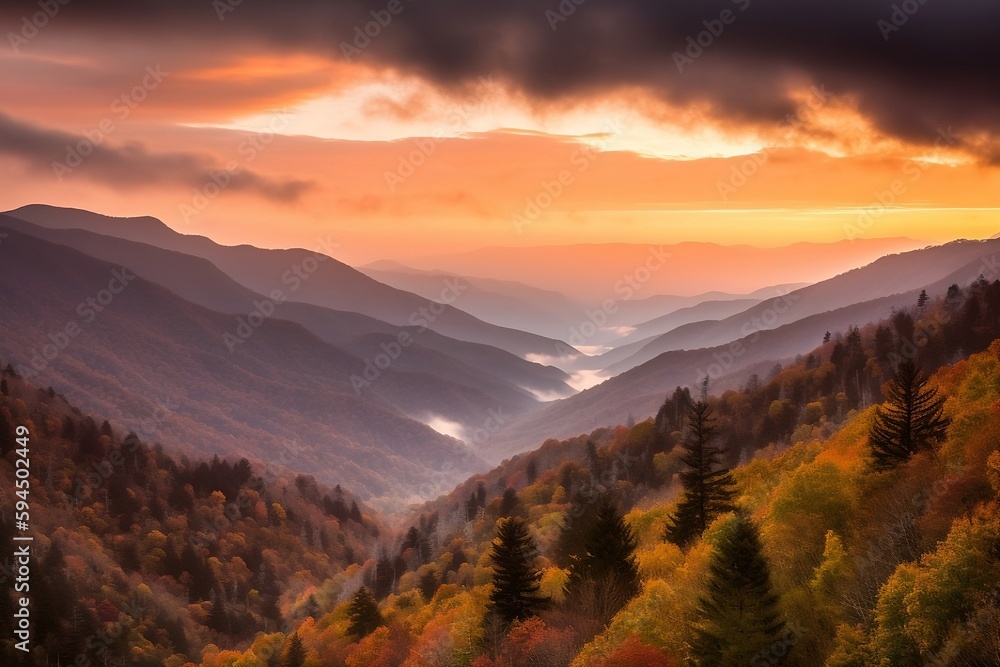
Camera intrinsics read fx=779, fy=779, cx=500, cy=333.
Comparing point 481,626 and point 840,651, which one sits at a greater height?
point 840,651

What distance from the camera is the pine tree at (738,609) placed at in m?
41.8

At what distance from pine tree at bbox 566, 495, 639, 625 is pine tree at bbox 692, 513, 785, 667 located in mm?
12324

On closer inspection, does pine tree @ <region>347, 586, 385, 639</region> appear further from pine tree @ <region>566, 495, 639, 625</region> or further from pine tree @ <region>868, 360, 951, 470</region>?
pine tree @ <region>868, 360, 951, 470</region>

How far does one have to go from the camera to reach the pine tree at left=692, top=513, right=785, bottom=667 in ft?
137

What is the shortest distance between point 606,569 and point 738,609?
56.2 ft

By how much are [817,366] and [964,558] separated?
155 metres

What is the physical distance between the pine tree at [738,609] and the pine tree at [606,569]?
12324mm

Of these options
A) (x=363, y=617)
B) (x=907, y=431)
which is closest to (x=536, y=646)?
(x=907, y=431)

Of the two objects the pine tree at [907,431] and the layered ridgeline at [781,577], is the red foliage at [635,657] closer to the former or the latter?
the layered ridgeline at [781,577]

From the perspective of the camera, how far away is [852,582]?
1731 inches

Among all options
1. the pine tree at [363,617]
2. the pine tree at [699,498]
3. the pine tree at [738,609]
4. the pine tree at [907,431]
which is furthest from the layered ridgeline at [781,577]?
the pine tree at [907,431]

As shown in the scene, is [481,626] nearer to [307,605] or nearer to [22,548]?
[307,605]

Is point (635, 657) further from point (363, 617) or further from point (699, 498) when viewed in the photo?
point (363, 617)

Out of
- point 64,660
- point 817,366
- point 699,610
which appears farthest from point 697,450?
point 64,660
